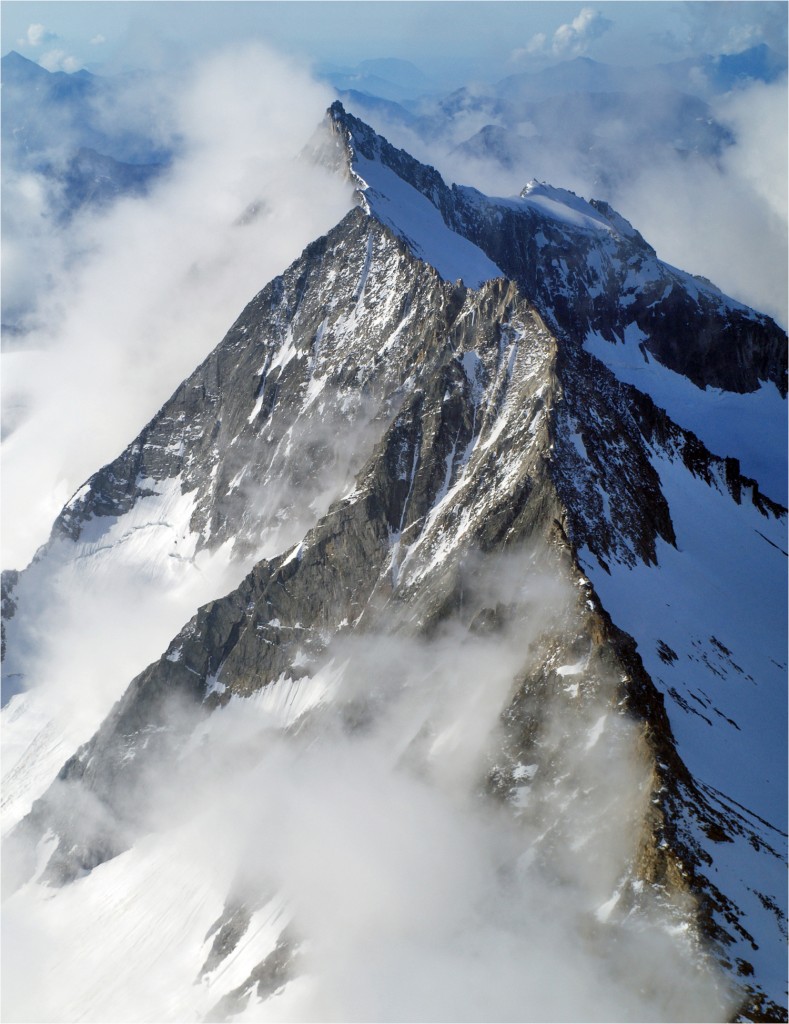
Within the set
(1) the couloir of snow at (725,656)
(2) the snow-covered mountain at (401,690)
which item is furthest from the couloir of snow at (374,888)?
(1) the couloir of snow at (725,656)

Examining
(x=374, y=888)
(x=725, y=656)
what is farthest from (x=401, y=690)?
(x=725, y=656)

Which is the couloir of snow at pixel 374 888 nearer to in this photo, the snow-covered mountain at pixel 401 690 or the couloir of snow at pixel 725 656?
the snow-covered mountain at pixel 401 690

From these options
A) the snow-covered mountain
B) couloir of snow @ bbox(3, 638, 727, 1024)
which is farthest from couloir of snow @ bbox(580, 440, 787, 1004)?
couloir of snow @ bbox(3, 638, 727, 1024)

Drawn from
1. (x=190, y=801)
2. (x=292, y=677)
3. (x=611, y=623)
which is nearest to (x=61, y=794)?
(x=190, y=801)

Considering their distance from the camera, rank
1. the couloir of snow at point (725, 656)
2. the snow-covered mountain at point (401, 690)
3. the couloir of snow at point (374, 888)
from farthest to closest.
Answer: the snow-covered mountain at point (401, 690) < the couloir of snow at point (374, 888) < the couloir of snow at point (725, 656)

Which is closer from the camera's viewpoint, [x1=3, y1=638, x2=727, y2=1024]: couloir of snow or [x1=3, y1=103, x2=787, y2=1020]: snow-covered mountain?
[x1=3, y1=638, x2=727, y2=1024]: couloir of snow

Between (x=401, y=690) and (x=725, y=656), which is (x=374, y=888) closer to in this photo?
(x=401, y=690)

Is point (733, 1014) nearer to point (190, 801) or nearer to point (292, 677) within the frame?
point (292, 677)

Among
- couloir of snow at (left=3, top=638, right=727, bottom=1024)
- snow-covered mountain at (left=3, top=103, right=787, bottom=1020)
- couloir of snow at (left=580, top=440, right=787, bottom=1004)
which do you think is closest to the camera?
couloir of snow at (left=580, top=440, right=787, bottom=1004)

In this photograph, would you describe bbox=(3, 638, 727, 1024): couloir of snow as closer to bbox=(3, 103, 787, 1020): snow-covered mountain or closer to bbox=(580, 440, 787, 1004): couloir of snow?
bbox=(3, 103, 787, 1020): snow-covered mountain
